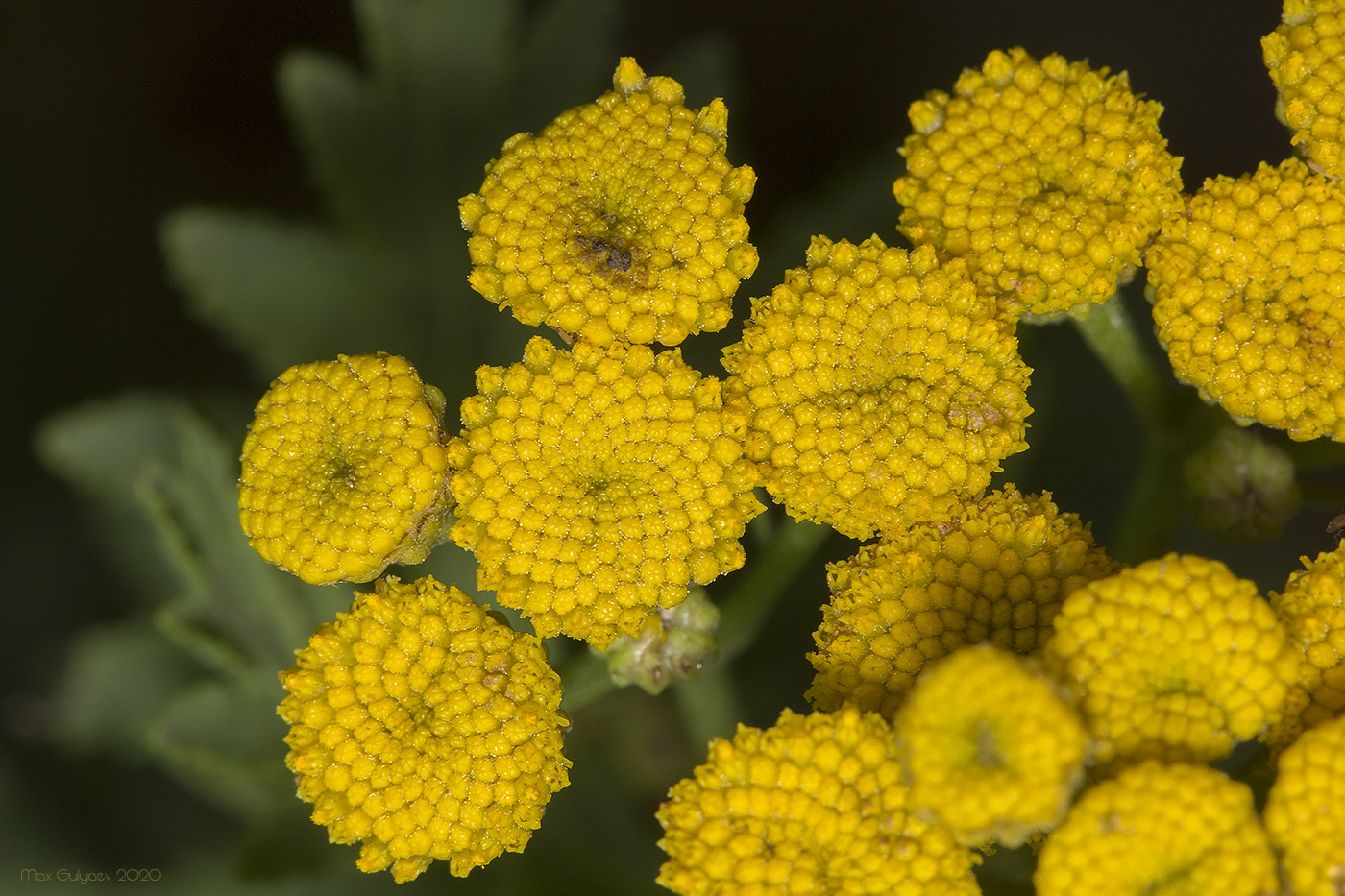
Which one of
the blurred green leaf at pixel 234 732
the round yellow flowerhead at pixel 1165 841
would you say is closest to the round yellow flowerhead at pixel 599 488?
the round yellow flowerhead at pixel 1165 841

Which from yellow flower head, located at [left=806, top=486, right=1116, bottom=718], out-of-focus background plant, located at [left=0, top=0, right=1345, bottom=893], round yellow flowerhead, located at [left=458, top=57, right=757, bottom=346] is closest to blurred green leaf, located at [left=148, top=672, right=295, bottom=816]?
out-of-focus background plant, located at [left=0, top=0, right=1345, bottom=893]

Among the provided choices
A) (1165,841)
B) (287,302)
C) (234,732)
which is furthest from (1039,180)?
(234,732)

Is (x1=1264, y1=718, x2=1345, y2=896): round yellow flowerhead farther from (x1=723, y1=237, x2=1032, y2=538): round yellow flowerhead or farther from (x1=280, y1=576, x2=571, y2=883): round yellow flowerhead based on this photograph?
(x1=280, y1=576, x2=571, y2=883): round yellow flowerhead

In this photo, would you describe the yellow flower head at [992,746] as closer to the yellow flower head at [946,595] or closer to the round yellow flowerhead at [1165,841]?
the round yellow flowerhead at [1165,841]

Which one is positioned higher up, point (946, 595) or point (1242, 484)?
point (1242, 484)

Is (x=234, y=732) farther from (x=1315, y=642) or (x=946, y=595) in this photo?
(x=1315, y=642)

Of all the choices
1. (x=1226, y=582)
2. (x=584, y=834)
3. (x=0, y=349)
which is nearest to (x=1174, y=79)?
(x=1226, y=582)

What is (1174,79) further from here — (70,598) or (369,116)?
(70,598)
